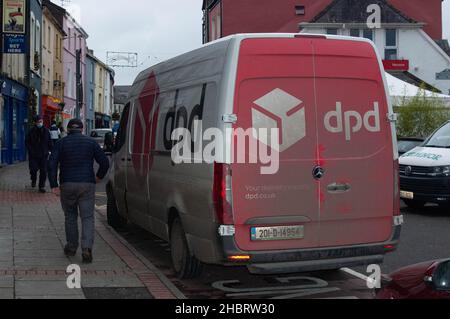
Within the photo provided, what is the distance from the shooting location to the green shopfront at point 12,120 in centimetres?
2364

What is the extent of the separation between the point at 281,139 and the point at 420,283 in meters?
2.51

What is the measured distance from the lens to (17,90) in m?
25.7

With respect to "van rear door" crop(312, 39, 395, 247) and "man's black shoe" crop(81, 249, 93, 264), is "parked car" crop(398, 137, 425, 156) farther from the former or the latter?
"man's black shoe" crop(81, 249, 93, 264)

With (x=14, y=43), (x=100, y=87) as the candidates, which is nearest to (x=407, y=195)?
(x=14, y=43)

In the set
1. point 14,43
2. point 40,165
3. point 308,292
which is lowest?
point 308,292

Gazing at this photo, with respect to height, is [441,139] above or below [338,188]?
above

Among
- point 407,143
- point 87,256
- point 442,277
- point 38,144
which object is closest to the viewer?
point 442,277

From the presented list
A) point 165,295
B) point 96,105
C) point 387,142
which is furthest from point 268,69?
point 96,105

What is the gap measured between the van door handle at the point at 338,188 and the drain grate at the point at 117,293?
205 centimetres

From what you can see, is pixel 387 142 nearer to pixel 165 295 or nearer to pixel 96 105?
pixel 165 295

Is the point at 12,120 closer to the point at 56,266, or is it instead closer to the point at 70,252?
the point at 70,252

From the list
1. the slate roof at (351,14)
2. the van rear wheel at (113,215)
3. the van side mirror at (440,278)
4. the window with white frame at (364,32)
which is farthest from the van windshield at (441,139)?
the window with white frame at (364,32)

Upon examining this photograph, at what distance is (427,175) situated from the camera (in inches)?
494

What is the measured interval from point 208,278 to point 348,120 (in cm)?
251
